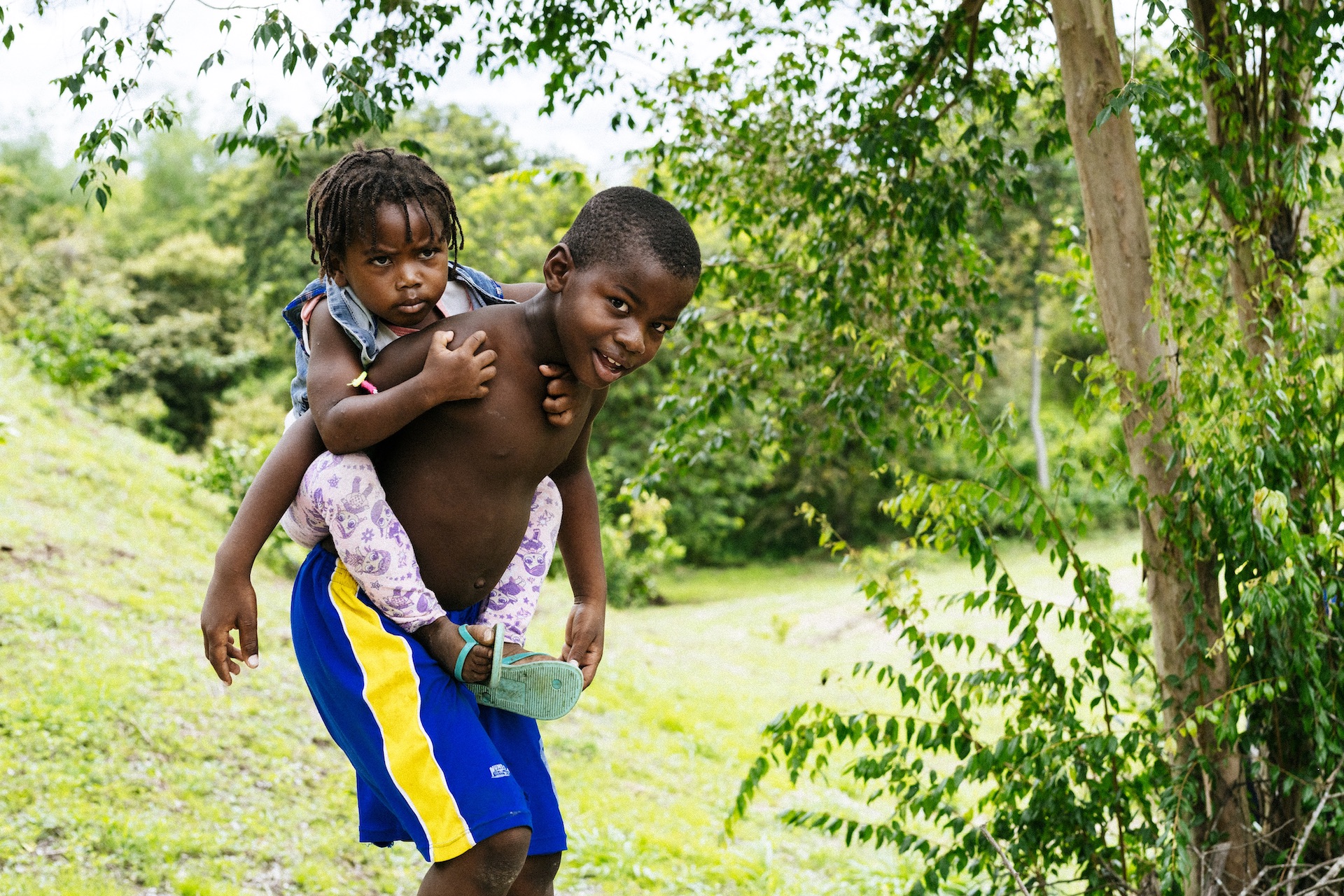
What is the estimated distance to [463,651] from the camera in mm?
1896

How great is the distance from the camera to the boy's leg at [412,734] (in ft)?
5.82

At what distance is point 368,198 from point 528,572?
2.44 ft

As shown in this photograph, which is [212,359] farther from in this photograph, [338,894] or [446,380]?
[446,380]

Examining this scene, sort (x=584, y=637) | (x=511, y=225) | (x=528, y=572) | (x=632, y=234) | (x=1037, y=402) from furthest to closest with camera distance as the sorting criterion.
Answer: (x=1037, y=402) → (x=511, y=225) → (x=584, y=637) → (x=528, y=572) → (x=632, y=234)

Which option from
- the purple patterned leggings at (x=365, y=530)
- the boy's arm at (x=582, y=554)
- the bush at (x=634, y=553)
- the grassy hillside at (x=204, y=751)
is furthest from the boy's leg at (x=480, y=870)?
the bush at (x=634, y=553)

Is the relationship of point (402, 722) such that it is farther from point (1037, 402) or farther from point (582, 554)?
point (1037, 402)

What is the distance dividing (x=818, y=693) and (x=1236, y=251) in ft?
22.8

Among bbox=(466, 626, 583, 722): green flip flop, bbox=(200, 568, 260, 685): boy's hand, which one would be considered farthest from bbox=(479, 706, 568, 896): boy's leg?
bbox=(200, 568, 260, 685): boy's hand

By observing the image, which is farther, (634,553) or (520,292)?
(634,553)

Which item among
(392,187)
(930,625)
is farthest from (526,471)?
(930,625)

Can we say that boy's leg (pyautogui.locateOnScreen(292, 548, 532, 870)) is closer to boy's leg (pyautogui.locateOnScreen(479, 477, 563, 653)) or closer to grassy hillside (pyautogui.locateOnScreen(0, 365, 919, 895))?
boy's leg (pyautogui.locateOnScreen(479, 477, 563, 653))

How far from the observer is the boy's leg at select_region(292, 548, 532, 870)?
177 cm

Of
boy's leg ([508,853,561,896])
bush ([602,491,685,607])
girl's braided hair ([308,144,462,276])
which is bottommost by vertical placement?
bush ([602,491,685,607])

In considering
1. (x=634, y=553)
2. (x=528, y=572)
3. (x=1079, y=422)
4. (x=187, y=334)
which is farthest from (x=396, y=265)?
(x=187, y=334)
